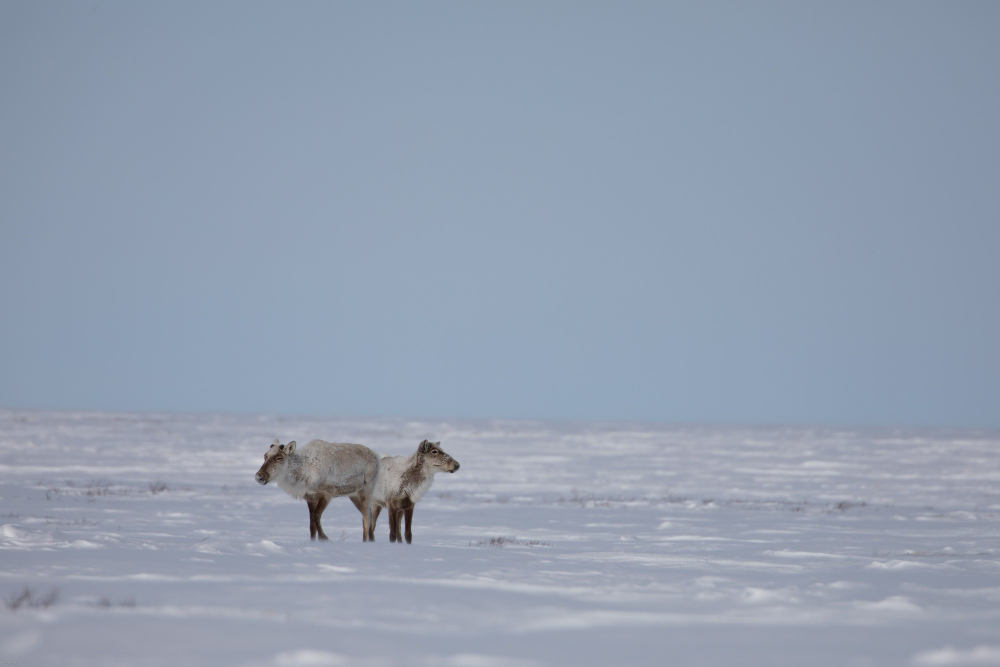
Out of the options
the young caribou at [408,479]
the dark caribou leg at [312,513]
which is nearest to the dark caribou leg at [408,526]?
the young caribou at [408,479]

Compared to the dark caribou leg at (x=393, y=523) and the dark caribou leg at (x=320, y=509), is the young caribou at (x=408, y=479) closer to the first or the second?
the dark caribou leg at (x=393, y=523)

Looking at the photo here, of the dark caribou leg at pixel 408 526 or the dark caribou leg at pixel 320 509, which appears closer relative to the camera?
the dark caribou leg at pixel 320 509

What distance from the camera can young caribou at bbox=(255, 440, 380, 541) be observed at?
11.3m

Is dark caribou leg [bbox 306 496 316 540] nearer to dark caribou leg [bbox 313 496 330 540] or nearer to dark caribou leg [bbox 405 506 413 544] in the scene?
dark caribou leg [bbox 313 496 330 540]

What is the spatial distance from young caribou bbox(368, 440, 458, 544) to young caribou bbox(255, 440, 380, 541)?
203mm

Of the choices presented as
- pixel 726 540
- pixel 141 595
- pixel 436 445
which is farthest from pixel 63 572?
pixel 726 540

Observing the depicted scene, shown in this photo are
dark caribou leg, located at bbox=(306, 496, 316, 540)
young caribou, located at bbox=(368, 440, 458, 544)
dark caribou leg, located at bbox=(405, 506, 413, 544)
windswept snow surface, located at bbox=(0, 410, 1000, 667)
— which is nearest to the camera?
windswept snow surface, located at bbox=(0, 410, 1000, 667)

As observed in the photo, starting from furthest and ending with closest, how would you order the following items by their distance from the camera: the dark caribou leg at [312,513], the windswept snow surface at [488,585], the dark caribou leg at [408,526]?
the dark caribou leg at [408,526] → the dark caribou leg at [312,513] → the windswept snow surface at [488,585]

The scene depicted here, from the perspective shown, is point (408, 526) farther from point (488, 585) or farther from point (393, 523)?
point (488, 585)

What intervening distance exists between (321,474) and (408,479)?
3.88 feet

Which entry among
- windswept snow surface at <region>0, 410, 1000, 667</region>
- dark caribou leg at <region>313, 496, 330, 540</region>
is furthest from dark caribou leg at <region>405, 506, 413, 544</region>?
dark caribou leg at <region>313, 496, 330, 540</region>

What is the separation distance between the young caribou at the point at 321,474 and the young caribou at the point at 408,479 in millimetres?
203

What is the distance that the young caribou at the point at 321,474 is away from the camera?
11.3m

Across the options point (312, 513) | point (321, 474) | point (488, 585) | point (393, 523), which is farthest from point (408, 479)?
point (488, 585)
